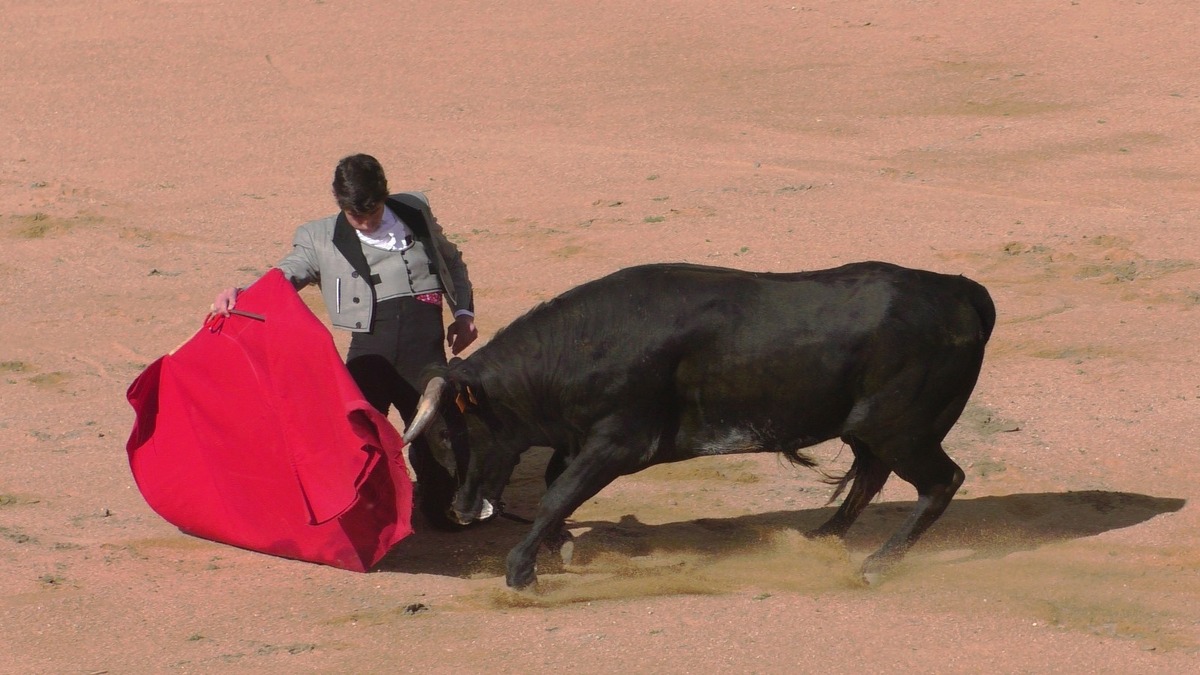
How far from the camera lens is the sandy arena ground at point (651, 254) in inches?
227

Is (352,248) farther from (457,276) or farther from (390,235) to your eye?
(457,276)

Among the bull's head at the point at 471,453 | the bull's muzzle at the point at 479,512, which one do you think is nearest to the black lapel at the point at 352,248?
the bull's head at the point at 471,453

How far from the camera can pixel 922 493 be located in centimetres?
646

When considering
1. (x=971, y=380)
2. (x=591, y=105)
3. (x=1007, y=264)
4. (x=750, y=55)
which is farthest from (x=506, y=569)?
(x=750, y=55)

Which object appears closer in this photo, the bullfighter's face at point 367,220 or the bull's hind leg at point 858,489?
the bullfighter's face at point 367,220

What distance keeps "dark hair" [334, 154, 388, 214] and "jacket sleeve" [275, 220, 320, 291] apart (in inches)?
14.8

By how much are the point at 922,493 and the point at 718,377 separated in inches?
37.0

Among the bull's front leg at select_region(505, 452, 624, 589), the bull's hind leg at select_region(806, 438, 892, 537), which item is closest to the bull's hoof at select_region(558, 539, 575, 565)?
the bull's front leg at select_region(505, 452, 624, 589)

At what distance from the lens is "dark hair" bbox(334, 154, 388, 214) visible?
240 inches

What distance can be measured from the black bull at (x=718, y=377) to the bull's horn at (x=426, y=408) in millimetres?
39

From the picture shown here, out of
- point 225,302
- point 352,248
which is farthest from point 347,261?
point 225,302

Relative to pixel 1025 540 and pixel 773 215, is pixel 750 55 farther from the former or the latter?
pixel 1025 540

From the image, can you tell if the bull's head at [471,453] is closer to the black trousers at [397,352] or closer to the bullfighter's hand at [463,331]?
the black trousers at [397,352]

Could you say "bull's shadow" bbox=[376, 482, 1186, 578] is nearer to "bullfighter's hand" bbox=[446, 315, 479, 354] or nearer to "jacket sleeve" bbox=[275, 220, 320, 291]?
"bullfighter's hand" bbox=[446, 315, 479, 354]
